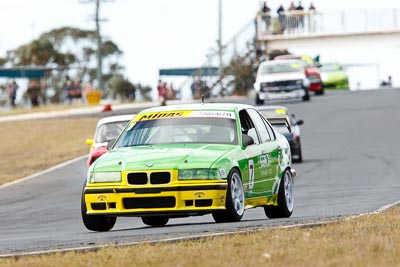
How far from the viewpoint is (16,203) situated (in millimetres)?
25234

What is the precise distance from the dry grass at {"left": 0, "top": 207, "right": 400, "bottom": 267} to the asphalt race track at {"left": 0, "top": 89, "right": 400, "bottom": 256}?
1002 millimetres

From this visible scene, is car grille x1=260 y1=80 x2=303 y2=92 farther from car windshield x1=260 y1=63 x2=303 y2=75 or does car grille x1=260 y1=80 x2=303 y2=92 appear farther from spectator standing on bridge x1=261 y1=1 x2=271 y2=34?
spectator standing on bridge x1=261 y1=1 x2=271 y2=34

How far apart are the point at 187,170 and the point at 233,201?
24.5 inches

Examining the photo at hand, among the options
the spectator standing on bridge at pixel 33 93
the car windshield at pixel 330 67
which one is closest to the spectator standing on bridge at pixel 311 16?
the car windshield at pixel 330 67

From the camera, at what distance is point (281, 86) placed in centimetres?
5156

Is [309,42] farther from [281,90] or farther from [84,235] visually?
[84,235]

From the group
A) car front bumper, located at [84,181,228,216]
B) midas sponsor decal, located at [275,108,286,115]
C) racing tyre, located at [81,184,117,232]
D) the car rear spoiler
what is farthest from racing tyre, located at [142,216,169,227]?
midas sponsor decal, located at [275,108,286,115]

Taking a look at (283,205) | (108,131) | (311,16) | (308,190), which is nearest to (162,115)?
(283,205)

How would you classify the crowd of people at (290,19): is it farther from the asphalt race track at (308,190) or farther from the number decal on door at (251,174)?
the number decal on door at (251,174)

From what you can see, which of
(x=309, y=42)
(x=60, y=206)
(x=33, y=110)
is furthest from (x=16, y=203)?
(x=309, y=42)

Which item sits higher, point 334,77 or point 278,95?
point 278,95

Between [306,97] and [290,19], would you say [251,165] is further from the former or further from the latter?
[290,19]

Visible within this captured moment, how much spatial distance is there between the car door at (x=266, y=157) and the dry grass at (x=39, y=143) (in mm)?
16015

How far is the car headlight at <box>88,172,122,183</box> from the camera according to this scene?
14.4 metres
